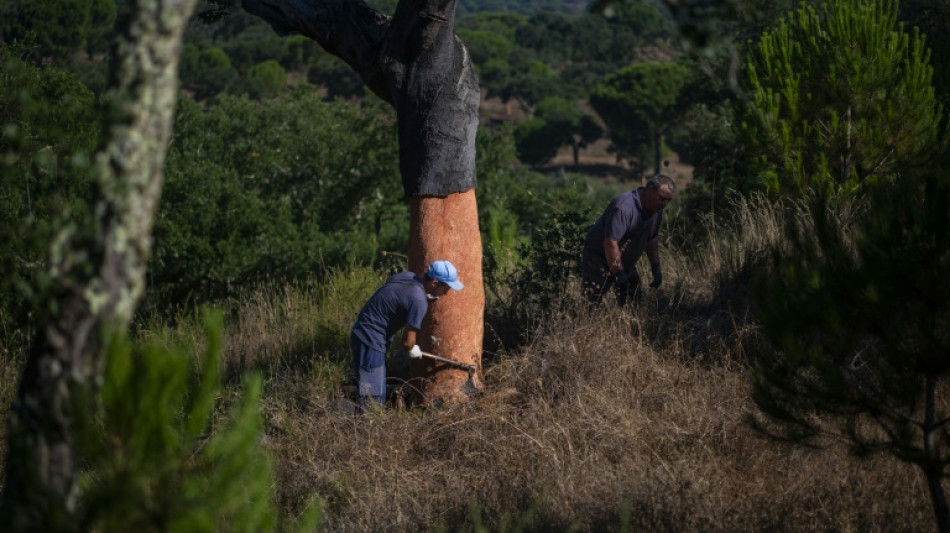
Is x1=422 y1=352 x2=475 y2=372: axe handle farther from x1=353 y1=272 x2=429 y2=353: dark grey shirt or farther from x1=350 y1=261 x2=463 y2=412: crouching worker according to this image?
x1=353 y1=272 x2=429 y2=353: dark grey shirt

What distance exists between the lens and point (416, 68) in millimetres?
6445

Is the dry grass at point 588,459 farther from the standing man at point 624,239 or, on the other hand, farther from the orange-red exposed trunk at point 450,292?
the standing man at point 624,239

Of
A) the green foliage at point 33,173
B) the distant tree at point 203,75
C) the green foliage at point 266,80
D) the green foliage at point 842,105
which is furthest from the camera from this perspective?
the green foliage at point 266,80

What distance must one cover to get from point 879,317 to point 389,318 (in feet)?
10.9

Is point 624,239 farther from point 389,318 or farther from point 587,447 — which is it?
point 587,447

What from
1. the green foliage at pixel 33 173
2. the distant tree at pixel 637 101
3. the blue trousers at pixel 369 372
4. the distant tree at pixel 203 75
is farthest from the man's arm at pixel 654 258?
the distant tree at pixel 637 101

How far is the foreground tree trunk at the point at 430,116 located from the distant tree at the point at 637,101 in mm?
50026

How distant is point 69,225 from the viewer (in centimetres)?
252

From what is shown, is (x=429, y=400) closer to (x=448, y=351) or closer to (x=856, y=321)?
(x=448, y=351)

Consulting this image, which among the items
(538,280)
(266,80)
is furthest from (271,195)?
(266,80)

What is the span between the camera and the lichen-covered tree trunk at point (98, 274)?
2486 millimetres

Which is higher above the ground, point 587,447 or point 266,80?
point 587,447

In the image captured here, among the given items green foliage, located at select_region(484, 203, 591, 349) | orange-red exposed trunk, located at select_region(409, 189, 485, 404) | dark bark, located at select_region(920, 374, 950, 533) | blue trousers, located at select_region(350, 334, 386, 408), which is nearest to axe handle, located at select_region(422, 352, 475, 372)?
orange-red exposed trunk, located at select_region(409, 189, 485, 404)

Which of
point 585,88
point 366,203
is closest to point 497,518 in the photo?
point 366,203
